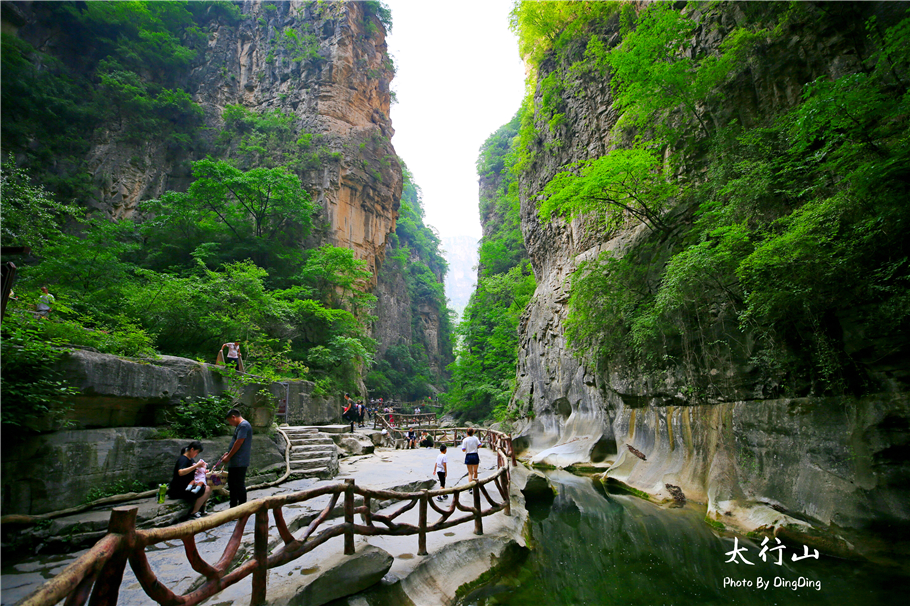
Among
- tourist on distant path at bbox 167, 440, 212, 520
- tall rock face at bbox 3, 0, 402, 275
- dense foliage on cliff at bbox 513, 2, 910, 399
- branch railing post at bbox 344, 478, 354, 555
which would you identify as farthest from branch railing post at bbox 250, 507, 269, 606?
tall rock face at bbox 3, 0, 402, 275

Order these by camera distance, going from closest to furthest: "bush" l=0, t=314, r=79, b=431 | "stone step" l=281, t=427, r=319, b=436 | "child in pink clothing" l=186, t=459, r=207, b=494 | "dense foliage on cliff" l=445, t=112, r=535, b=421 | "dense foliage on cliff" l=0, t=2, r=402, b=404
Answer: "bush" l=0, t=314, r=79, b=431 → "child in pink clothing" l=186, t=459, r=207, b=494 → "stone step" l=281, t=427, r=319, b=436 → "dense foliage on cliff" l=0, t=2, r=402, b=404 → "dense foliage on cliff" l=445, t=112, r=535, b=421

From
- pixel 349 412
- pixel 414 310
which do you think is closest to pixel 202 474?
pixel 349 412

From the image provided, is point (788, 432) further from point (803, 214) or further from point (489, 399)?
point (489, 399)

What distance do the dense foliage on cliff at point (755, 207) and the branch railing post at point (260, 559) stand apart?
8.45m

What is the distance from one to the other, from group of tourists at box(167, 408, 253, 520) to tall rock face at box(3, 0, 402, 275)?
752 inches

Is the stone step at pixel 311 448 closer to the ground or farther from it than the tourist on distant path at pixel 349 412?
closer to the ground

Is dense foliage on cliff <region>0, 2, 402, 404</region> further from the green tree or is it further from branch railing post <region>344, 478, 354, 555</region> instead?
branch railing post <region>344, 478, 354, 555</region>

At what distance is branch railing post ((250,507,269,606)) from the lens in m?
3.38

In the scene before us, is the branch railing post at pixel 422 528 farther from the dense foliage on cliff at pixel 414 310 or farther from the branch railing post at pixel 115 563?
the dense foliage on cliff at pixel 414 310

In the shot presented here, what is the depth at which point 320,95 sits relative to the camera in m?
26.6

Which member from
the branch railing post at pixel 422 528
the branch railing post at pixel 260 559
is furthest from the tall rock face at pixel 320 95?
the branch railing post at pixel 260 559

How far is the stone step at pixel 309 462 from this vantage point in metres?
9.10

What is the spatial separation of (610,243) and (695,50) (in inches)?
263

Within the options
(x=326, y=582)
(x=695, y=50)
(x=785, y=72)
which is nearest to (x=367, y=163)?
(x=695, y=50)
